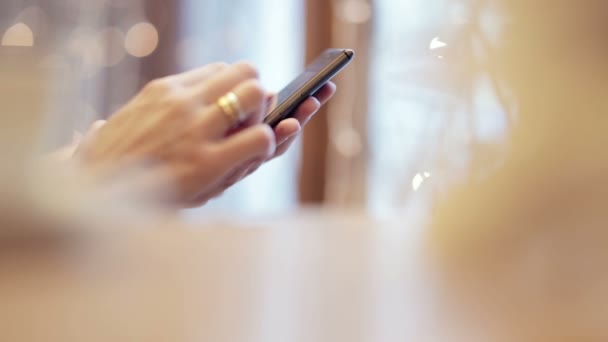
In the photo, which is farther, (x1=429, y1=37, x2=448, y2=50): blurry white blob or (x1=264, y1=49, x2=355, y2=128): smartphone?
(x1=429, y1=37, x2=448, y2=50): blurry white blob

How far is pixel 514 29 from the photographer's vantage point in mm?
832

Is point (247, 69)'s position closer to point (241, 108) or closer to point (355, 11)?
point (241, 108)

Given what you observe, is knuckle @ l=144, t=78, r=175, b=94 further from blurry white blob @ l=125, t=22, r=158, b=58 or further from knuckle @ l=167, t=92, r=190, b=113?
blurry white blob @ l=125, t=22, r=158, b=58

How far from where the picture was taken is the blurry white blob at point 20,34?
0.86 m

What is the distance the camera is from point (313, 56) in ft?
3.71

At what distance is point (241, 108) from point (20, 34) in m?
0.64

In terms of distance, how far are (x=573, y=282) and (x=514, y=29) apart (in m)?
0.38

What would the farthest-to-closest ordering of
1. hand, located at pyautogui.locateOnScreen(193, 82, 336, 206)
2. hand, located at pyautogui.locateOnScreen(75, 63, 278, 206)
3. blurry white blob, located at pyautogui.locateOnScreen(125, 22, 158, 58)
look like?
blurry white blob, located at pyautogui.locateOnScreen(125, 22, 158, 58) < hand, located at pyautogui.locateOnScreen(193, 82, 336, 206) < hand, located at pyautogui.locateOnScreen(75, 63, 278, 206)

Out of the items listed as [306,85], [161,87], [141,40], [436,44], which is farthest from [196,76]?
[141,40]

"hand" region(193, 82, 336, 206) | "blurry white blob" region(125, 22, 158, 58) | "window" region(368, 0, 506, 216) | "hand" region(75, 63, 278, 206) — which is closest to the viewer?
"hand" region(75, 63, 278, 206)

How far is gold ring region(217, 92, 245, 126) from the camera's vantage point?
43cm

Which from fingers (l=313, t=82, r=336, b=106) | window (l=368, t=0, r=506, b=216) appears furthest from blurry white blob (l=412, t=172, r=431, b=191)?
fingers (l=313, t=82, r=336, b=106)

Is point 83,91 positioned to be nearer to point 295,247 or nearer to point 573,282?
point 295,247

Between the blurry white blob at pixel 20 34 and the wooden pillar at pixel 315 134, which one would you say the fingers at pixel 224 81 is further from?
the wooden pillar at pixel 315 134
